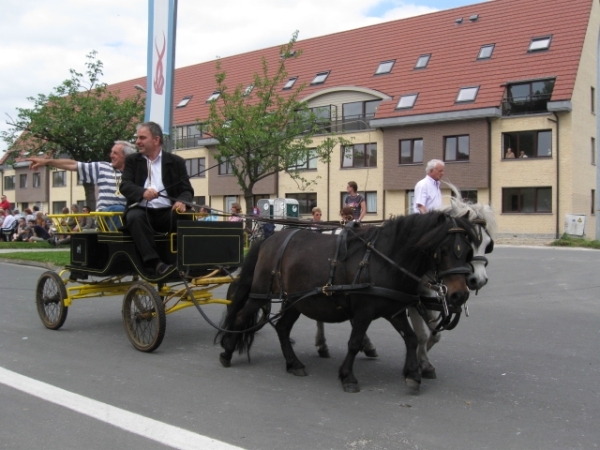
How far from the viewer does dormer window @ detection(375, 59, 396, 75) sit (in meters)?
36.9

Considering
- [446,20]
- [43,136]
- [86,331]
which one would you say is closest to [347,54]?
[446,20]

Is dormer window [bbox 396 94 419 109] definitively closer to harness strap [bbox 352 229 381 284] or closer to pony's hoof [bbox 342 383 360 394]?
harness strap [bbox 352 229 381 284]

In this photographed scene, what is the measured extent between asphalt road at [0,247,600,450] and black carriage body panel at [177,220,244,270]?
97cm

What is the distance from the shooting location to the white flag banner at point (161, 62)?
11758 millimetres

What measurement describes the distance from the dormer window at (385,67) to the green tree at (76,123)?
56.1 ft

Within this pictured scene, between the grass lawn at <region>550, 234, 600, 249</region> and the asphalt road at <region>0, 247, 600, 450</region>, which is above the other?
the grass lawn at <region>550, 234, 600, 249</region>

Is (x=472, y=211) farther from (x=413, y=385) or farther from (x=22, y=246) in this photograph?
(x=22, y=246)

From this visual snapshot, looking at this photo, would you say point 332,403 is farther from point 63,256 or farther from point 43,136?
point 43,136

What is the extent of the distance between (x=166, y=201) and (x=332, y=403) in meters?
3.28

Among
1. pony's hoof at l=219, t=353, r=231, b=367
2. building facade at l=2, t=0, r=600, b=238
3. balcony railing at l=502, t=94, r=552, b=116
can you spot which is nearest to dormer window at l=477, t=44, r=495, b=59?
building facade at l=2, t=0, r=600, b=238

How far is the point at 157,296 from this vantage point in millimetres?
6543

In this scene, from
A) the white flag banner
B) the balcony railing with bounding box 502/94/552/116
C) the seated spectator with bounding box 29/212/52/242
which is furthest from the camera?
the balcony railing with bounding box 502/94/552/116

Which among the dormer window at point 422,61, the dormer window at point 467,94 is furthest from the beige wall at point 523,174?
the dormer window at point 422,61

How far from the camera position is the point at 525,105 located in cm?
3073
